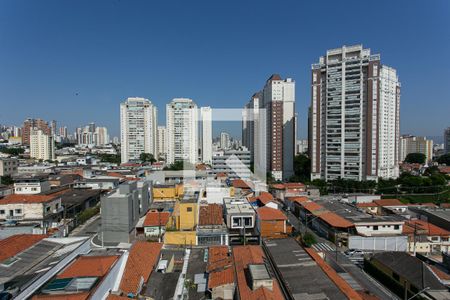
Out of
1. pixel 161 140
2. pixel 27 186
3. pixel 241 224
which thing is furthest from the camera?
pixel 161 140

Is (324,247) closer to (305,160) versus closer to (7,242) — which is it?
(7,242)

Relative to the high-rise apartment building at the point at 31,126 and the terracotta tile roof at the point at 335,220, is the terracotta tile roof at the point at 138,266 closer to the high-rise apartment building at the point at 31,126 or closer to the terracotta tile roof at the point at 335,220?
the terracotta tile roof at the point at 335,220

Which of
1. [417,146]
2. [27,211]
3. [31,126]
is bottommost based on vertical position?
[27,211]

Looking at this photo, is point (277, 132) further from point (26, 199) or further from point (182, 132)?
point (26, 199)

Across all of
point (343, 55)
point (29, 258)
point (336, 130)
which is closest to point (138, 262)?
point (29, 258)

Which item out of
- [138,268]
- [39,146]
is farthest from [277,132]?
[39,146]

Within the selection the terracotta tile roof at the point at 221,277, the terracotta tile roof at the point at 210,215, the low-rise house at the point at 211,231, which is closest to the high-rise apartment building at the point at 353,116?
the terracotta tile roof at the point at 210,215
